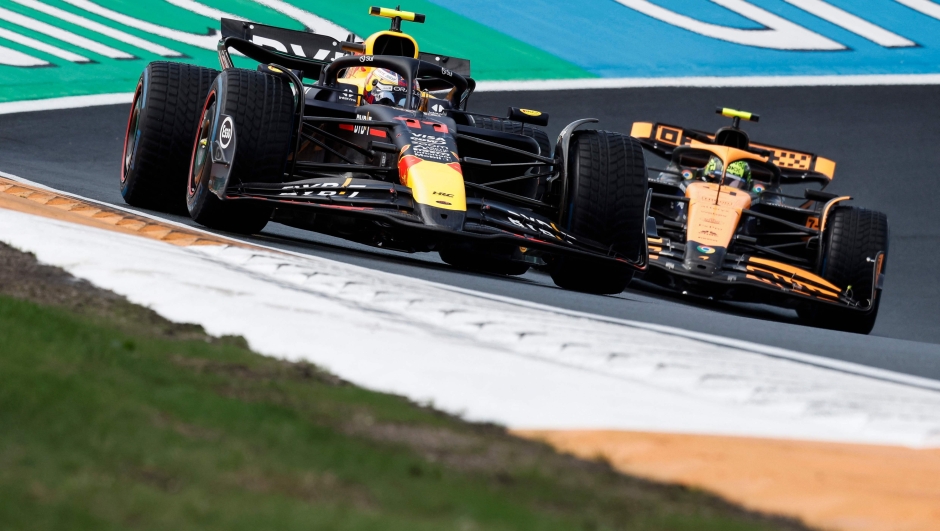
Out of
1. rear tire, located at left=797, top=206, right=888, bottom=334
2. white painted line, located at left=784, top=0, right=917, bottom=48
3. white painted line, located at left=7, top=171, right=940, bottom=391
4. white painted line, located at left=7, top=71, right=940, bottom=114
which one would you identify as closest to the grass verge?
white painted line, located at left=7, top=171, right=940, bottom=391

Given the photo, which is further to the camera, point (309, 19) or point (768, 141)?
point (309, 19)

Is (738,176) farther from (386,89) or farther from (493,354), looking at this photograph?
(493,354)

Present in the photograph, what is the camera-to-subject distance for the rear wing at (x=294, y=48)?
10.4 meters

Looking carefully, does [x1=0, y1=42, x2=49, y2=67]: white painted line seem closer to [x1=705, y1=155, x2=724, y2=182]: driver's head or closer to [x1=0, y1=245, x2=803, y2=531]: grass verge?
[x1=705, y1=155, x2=724, y2=182]: driver's head

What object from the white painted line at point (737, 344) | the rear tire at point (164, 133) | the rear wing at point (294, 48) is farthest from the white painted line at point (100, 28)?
the white painted line at point (737, 344)

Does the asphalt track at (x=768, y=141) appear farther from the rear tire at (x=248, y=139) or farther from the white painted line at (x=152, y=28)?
the white painted line at (x=152, y=28)

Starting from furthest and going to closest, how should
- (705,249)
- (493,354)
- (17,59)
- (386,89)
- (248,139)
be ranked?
(17,59) < (705,249) < (386,89) < (248,139) < (493,354)

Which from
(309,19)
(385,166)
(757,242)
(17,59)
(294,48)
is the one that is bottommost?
(757,242)

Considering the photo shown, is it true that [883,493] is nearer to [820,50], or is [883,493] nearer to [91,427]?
[91,427]

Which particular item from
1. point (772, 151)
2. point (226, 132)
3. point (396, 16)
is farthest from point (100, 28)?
point (226, 132)

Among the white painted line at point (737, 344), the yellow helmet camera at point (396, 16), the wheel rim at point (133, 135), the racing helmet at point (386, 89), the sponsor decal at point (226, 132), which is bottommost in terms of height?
the white painted line at point (737, 344)

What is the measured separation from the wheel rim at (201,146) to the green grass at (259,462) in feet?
14.9

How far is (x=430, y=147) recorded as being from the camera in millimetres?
8023

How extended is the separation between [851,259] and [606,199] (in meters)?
3.51
